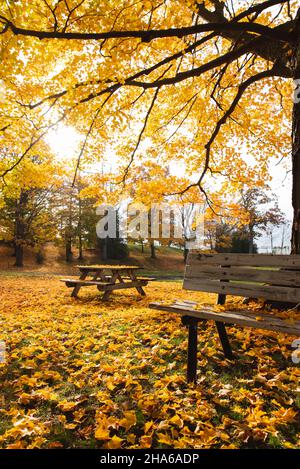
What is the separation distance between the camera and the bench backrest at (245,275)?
132 inches

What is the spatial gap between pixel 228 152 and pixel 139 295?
5.79 metres

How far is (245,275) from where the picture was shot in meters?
3.74

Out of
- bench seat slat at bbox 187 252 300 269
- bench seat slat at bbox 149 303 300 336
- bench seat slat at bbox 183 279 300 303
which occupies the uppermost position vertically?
bench seat slat at bbox 187 252 300 269

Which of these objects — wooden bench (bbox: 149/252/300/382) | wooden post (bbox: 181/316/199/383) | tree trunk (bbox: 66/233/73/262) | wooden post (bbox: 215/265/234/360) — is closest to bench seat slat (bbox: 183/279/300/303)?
wooden bench (bbox: 149/252/300/382)

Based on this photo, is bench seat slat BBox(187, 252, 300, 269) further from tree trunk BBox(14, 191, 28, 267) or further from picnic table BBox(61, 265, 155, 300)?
tree trunk BBox(14, 191, 28, 267)

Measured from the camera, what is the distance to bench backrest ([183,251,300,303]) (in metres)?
3.36

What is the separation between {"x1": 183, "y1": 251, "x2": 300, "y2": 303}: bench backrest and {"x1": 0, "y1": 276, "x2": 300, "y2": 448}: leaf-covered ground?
0.79 metres

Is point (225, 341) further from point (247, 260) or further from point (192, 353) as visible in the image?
point (247, 260)

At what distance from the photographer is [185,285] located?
419 cm

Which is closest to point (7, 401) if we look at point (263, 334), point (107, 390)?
point (107, 390)

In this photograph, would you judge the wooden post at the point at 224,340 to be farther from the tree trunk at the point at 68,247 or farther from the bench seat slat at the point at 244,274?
the tree trunk at the point at 68,247

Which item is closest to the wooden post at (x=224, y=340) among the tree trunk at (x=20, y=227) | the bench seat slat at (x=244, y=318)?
the bench seat slat at (x=244, y=318)

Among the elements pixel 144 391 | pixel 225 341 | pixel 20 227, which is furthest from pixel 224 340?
pixel 20 227
